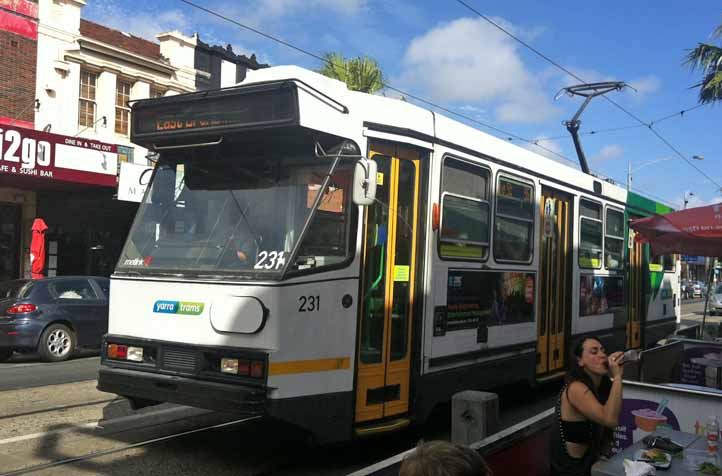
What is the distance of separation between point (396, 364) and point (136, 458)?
2400 millimetres

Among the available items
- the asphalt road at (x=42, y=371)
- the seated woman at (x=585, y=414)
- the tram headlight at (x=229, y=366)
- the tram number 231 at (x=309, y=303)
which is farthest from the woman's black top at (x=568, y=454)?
the asphalt road at (x=42, y=371)

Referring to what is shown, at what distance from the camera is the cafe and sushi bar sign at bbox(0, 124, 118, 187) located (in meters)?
15.7

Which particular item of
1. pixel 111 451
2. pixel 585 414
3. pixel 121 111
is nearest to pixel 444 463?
pixel 585 414

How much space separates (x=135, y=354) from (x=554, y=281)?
225 inches

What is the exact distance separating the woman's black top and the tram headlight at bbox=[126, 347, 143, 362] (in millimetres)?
3361

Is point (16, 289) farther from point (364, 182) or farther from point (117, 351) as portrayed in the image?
point (364, 182)

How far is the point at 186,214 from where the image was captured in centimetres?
590

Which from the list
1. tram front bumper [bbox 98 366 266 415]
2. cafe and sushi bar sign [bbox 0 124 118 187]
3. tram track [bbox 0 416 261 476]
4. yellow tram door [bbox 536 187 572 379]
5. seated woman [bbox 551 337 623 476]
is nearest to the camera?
seated woman [bbox 551 337 623 476]

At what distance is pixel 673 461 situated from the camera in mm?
3662

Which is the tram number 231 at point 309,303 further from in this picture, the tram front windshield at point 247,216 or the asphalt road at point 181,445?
the asphalt road at point 181,445

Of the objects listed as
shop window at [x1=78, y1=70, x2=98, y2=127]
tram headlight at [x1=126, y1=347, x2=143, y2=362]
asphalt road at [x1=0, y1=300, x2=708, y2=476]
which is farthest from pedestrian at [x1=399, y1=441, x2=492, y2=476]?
shop window at [x1=78, y1=70, x2=98, y2=127]

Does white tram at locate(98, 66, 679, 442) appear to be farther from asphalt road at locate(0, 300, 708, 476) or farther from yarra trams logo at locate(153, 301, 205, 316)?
asphalt road at locate(0, 300, 708, 476)

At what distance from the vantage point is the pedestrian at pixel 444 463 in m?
1.88

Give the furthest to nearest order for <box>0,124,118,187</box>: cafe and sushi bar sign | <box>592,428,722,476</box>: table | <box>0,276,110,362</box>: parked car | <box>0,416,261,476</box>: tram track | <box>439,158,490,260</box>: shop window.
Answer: <box>0,124,118,187</box>: cafe and sushi bar sign < <box>0,276,110,362</box>: parked car < <box>439,158,490,260</box>: shop window < <box>0,416,261,476</box>: tram track < <box>592,428,722,476</box>: table
